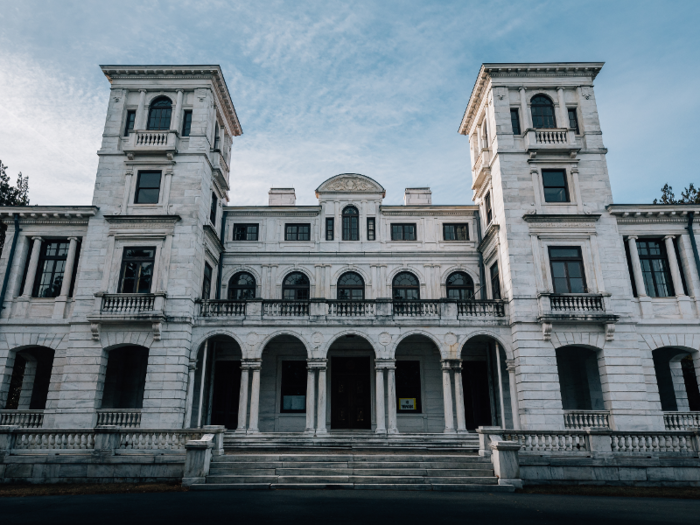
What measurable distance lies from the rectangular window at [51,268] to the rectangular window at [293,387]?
507 inches

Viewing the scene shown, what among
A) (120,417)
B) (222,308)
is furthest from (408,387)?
(120,417)

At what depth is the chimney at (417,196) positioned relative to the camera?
31.5 meters

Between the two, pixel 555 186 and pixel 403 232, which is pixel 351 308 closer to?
pixel 403 232

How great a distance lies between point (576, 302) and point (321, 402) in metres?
13.3

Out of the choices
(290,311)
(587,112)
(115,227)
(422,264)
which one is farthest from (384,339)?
(587,112)

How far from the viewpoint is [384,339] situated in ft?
79.3

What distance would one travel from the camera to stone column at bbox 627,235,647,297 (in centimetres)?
2425

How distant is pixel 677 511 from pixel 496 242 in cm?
1580

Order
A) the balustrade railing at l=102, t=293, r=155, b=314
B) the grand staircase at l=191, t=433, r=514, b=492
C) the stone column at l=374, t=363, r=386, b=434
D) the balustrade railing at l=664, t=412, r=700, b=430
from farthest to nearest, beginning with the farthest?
the balustrade railing at l=102, t=293, r=155, b=314 → the stone column at l=374, t=363, r=386, b=434 → the balustrade railing at l=664, t=412, r=700, b=430 → the grand staircase at l=191, t=433, r=514, b=492

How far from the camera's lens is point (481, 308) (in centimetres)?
2450

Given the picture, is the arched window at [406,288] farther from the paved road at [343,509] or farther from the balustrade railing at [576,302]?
the paved road at [343,509]

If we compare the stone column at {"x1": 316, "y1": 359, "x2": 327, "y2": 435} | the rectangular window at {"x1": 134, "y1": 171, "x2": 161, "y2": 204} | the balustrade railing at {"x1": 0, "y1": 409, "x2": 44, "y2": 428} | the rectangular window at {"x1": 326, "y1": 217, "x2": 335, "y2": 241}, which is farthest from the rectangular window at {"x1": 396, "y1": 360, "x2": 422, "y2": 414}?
the balustrade railing at {"x1": 0, "y1": 409, "x2": 44, "y2": 428}

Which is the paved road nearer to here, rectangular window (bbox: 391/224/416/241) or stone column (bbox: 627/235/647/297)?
stone column (bbox: 627/235/647/297)

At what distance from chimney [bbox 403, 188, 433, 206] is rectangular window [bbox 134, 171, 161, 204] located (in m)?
15.3
